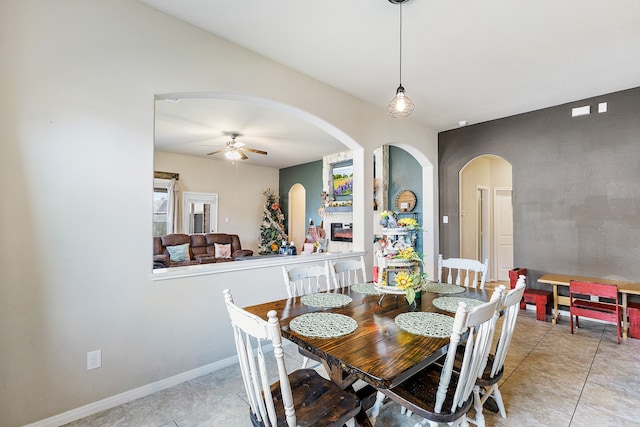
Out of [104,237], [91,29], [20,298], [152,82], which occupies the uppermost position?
[91,29]

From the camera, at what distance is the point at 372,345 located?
1.36 metres

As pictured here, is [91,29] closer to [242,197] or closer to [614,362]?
[614,362]

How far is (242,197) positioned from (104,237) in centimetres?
649

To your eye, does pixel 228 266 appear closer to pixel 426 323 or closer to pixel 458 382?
pixel 426 323

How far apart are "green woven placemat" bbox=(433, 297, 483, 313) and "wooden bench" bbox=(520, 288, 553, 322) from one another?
265cm

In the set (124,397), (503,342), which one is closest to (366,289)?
(503,342)

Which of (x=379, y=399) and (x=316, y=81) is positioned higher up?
(x=316, y=81)

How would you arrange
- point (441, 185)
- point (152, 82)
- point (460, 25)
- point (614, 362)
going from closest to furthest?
point (152, 82) → point (460, 25) → point (614, 362) → point (441, 185)

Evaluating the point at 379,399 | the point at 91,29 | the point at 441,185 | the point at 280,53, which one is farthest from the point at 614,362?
the point at 91,29

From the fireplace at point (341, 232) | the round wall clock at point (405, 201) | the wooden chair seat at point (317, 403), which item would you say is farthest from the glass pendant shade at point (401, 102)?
the fireplace at point (341, 232)

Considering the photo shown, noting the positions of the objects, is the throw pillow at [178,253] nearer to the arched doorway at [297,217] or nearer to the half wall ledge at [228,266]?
the arched doorway at [297,217]

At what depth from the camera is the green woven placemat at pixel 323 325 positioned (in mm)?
1471

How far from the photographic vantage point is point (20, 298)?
176 cm

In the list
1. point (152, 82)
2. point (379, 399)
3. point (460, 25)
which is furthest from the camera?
point (460, 25)
